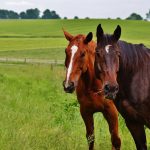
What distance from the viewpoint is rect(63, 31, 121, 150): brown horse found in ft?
22.6

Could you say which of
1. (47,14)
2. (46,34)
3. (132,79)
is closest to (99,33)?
(132,79)

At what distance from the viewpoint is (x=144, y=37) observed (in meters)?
69.2

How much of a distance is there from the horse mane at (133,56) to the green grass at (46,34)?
38925 mm

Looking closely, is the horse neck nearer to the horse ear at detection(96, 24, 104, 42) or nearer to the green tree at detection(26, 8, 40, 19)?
the horse ear at detection(96, 24, 104, 42)

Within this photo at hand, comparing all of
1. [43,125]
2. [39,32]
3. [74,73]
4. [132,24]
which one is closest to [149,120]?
[74,73]

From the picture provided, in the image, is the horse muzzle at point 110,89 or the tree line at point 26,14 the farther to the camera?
the tree line at point 26,14

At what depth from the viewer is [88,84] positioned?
7605mm

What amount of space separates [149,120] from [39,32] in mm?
72205

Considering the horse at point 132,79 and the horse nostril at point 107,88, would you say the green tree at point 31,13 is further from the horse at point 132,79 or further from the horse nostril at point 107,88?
the horse nostril at point 107,88

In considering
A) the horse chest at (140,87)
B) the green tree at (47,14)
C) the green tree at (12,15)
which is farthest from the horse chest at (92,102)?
the green tree at (12,15)

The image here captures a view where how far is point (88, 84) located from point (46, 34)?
218 feet

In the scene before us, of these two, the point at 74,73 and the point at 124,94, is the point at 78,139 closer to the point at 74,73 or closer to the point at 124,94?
the point at 74,73

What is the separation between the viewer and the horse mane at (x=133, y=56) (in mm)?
6004

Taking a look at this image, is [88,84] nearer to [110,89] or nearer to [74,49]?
[74,49]
